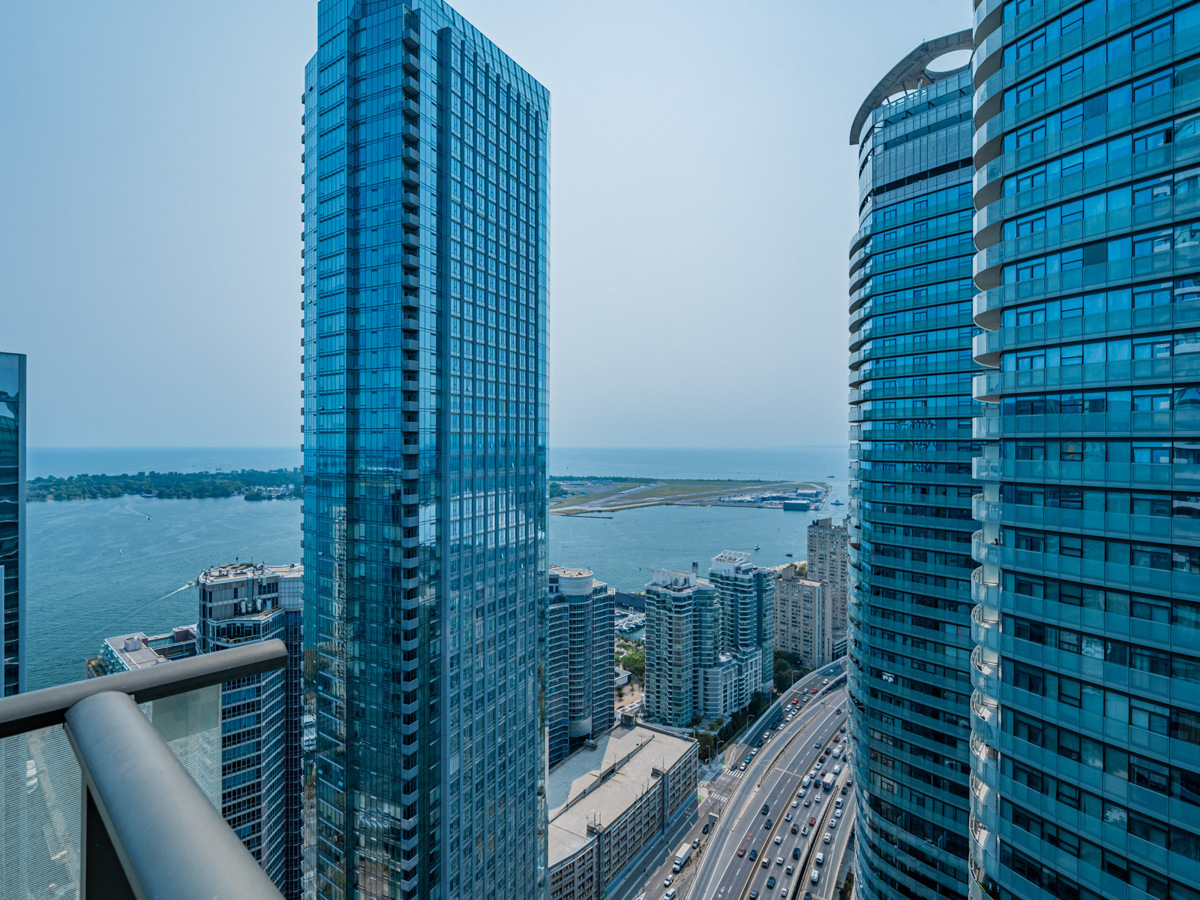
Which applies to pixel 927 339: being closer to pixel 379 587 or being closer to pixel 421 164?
pixel 421 164

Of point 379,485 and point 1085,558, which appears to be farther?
point 379,485

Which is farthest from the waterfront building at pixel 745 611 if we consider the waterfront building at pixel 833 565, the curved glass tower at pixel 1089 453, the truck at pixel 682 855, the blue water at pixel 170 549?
the curved glass tower at pixel 1089 453

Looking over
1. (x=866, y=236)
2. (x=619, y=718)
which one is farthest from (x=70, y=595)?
(x=866, y=236)

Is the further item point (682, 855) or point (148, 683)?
point (682, 855)

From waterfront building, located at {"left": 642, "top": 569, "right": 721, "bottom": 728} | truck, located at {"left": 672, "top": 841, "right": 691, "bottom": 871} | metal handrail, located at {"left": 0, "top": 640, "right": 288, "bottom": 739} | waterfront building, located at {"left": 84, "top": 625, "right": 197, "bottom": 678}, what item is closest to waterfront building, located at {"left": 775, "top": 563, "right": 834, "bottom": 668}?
waterfront building, located at {"left": 642, "top": 569, "right": 721, "bottom": 728}

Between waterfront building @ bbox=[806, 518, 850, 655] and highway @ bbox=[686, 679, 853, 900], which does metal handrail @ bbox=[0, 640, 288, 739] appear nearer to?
highway @ bbox=[686, 679, 853, 900]

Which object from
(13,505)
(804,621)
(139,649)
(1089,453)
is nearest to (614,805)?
(139,649)

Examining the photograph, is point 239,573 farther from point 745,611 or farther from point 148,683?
point 745,611

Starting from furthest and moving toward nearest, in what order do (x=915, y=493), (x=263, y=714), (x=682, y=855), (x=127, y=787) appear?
(x=682, y=855), (x=263, y=714), (x=915, y=493), (x=127, y=787)
